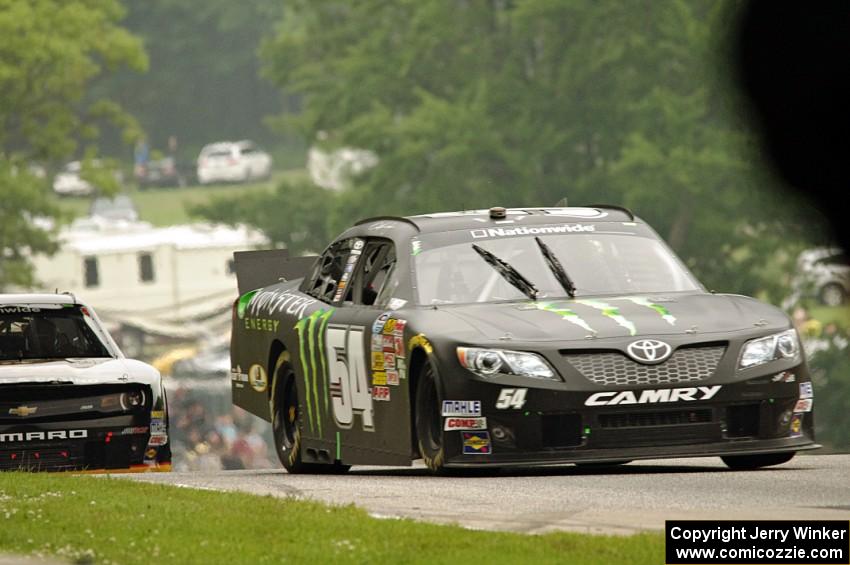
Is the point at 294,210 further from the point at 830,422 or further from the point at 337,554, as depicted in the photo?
the point at 337,554

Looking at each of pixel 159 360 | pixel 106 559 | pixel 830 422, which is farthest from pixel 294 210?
pixel 106 559

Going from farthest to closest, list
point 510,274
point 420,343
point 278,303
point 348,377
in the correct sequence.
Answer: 1. point 278,303
2. point 348,377
3. point 510,274
4. point 420,343

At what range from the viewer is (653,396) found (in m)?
11.6

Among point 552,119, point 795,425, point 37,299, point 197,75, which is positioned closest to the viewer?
point 795,425

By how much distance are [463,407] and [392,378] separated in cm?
86

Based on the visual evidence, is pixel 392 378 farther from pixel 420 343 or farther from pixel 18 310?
pixel 18 310

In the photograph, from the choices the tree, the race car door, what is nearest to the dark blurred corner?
the race car door

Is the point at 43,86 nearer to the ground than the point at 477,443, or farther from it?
farther from it

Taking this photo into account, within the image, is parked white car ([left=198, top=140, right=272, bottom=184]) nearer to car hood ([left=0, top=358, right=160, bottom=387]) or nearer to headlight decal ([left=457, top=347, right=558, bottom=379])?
car hood ([left=0, top=358, right=160, bottom=387])

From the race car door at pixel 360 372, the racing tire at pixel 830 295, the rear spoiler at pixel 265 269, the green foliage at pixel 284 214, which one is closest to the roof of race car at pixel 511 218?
the race car door at pixel 360 372

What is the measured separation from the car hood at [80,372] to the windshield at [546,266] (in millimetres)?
2801

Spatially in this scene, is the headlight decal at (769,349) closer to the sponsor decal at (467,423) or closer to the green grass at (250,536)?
the sponsor decal at (467,423)

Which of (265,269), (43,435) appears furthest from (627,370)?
(265,269)

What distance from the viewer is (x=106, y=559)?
28.2ft
